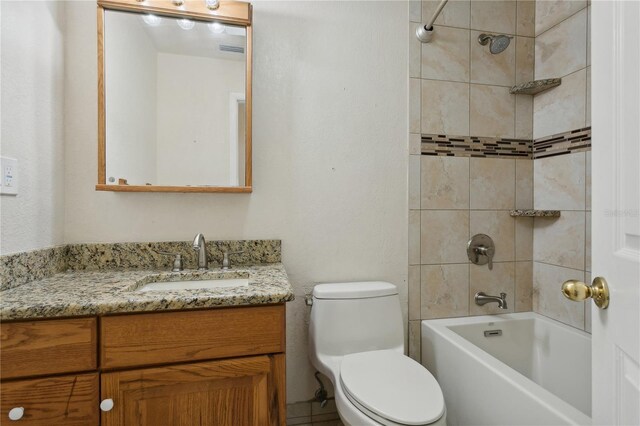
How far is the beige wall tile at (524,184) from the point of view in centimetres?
174

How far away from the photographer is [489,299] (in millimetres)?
1657

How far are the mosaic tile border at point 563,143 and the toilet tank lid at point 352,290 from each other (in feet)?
3.69

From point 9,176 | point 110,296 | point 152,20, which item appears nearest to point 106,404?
point 110,296

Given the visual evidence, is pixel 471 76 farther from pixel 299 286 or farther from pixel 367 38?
pixel 299 286

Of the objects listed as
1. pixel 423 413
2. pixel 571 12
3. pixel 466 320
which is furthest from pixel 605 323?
pixel 571 12

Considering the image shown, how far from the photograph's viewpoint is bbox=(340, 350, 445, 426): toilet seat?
947 millimetres

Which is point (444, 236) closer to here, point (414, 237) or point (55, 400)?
point (414, 237)

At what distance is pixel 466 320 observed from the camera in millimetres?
1640

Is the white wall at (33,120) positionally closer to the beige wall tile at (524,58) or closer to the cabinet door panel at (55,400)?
the cabinet door panel at (55,400)

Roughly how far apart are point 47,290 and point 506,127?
2125 mm

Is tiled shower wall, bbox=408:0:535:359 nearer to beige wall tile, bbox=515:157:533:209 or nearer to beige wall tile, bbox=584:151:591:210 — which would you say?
beige wall tile, bbox=515:157:533:209

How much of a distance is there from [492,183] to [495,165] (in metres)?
0.10

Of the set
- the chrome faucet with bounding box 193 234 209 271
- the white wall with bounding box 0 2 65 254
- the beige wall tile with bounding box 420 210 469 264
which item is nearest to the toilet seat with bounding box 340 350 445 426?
the beige wall tile with bounding box 420 210 469 264

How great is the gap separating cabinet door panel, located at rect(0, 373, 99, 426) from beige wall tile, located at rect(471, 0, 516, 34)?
87.2 inches
